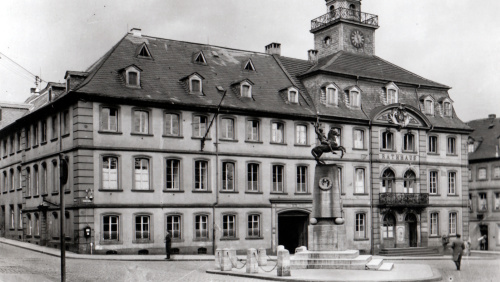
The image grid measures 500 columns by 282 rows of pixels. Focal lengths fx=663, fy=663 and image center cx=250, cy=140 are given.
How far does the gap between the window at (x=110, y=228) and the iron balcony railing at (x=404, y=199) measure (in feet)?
65.1

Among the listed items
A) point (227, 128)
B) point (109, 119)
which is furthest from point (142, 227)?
point (227, 128)

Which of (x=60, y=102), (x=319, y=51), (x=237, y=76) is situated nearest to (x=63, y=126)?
(x=60, y=102)

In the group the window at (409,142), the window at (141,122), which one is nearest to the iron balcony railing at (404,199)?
the window at (409,142)

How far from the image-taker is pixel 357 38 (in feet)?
172

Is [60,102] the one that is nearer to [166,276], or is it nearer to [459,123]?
[166,276]

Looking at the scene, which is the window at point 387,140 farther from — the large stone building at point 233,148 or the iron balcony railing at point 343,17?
the iron balcony railing at point 343,17

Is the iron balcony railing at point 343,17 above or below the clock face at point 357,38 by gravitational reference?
above

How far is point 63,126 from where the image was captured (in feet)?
125

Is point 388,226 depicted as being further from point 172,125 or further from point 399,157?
point 172,125

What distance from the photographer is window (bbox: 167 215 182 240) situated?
3872cm

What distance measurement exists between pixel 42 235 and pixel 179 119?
1112 cm

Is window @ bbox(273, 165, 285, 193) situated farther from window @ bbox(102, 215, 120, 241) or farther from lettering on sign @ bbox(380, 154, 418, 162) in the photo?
window @ bbox(102, 215, 120, 241)

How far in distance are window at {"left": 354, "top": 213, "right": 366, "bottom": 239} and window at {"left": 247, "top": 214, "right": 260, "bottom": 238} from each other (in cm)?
792

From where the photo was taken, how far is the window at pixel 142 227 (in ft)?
123
